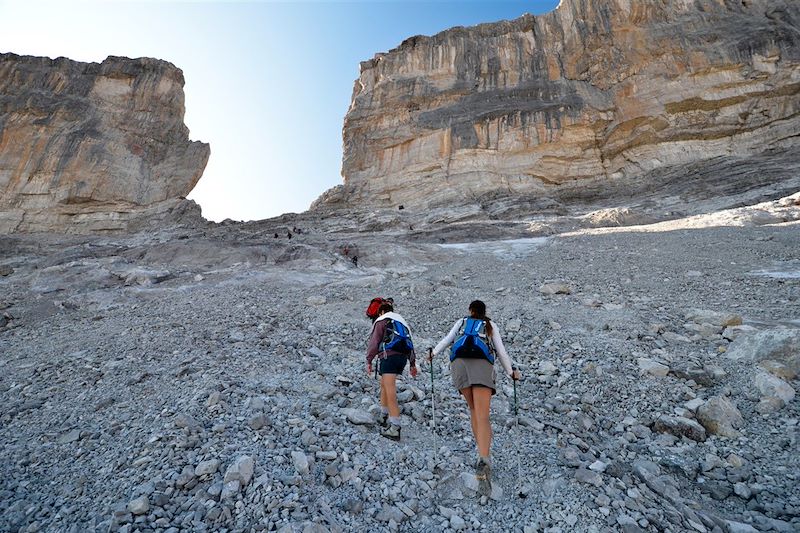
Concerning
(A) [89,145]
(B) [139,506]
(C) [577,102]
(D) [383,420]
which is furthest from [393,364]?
(A) [89,145]

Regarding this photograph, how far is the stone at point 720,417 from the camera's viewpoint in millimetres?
4457

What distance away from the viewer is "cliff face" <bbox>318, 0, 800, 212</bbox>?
3341 cm

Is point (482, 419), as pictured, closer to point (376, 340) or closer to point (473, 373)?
point (473, 373)

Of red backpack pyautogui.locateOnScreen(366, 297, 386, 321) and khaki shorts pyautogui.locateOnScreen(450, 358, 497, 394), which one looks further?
red backpack pyautogui.locateOnScreen(366, 297, 386, 321)

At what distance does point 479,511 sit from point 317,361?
3.95m

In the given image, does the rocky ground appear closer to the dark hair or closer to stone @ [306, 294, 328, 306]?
stone @ [306, 294, 328, 306]

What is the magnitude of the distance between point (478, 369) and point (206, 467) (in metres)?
2.61

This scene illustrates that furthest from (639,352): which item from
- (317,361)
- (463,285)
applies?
(463,285)

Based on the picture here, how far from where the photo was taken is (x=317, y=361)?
6.87 meters

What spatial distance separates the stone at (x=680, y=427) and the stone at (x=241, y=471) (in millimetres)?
4267

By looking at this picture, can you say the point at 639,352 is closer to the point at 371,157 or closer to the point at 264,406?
the point at 264,406

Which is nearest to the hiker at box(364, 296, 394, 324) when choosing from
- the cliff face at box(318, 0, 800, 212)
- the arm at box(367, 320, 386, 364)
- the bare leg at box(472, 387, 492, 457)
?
the arm at box(367, 320, 386, 364)

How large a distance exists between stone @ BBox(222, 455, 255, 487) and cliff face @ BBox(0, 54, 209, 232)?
4088 centimetres

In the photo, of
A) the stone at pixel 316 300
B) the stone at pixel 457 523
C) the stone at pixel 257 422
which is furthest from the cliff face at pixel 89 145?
the stone at pixel 457 523
